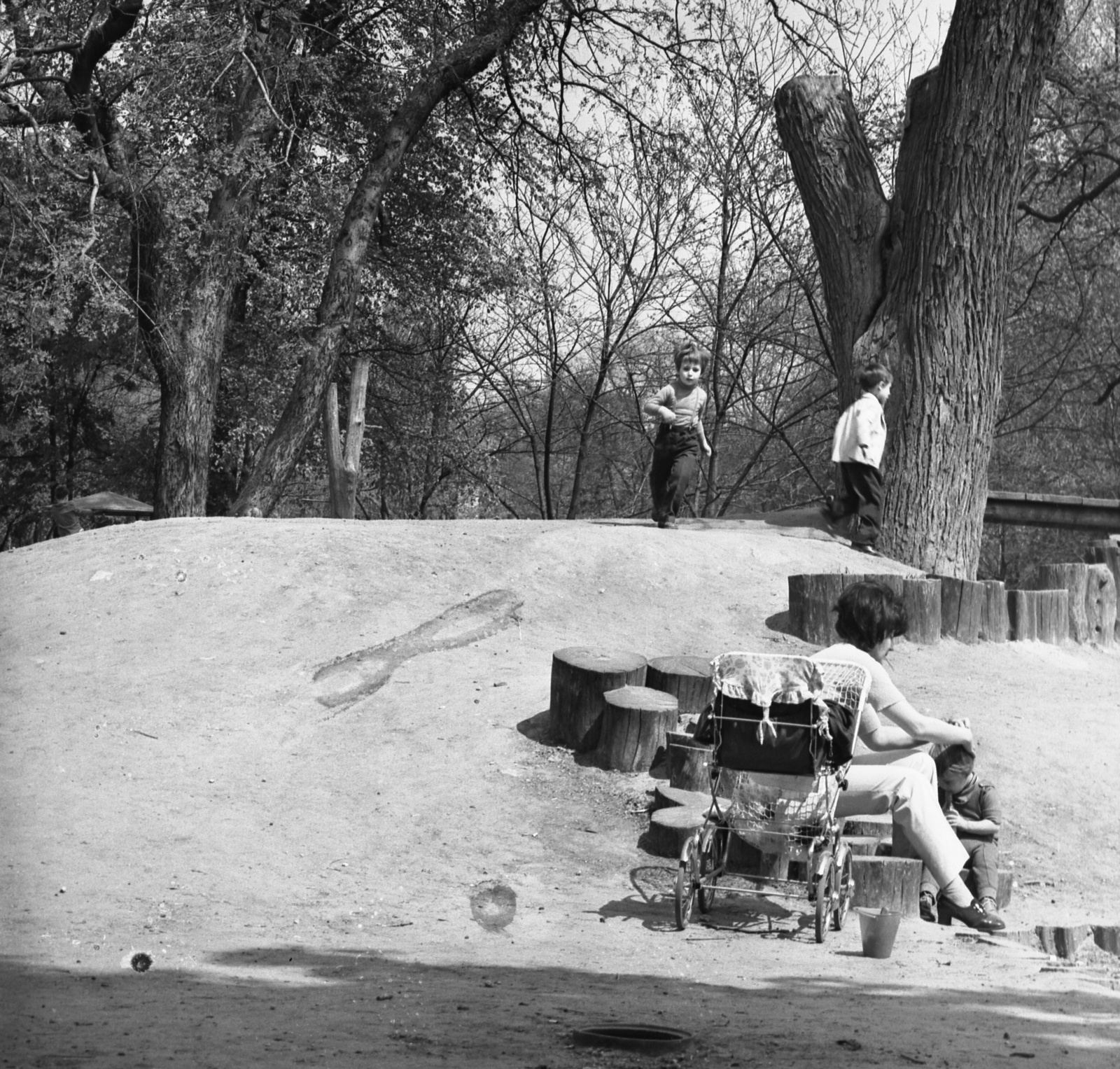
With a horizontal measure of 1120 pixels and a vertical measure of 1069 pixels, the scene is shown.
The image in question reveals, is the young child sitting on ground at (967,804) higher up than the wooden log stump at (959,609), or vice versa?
the wooden log stump at (959,609)

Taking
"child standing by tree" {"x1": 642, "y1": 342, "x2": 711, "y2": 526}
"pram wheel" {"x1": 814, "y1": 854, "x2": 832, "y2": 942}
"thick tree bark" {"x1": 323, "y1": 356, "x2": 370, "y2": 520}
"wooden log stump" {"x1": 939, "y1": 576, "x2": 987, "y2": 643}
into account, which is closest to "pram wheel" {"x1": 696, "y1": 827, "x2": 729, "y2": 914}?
"pram wheel" {"x1": 814, "y1": 854, "x2": 832, "y2": 942}

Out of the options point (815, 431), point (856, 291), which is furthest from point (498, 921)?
point (815, 431)

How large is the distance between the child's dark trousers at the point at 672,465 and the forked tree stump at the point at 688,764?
432cm

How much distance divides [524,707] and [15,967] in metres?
3.85

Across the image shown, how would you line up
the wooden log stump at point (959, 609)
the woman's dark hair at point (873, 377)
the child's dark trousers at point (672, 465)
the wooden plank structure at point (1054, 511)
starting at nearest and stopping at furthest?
1. the wooden log stump at point (959, 609)
2. the woman's dark hair at point (873, 377)
3. the child's dark trousers at point (672, 465)
4. the wooden plank structure at point (1054, 511)

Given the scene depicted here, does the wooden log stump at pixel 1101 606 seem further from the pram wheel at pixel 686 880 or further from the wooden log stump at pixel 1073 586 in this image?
the pram wheel at pixel 686 880

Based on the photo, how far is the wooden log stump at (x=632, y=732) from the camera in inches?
290

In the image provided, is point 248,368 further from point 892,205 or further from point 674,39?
point 892,205

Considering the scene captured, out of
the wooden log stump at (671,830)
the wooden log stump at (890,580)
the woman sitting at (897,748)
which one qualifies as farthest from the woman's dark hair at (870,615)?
the wooden log stump at (890,580)

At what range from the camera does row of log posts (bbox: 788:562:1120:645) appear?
31.0 feet

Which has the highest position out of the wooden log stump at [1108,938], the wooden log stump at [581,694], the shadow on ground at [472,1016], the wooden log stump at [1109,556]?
the wooden log stump at [1109,556]

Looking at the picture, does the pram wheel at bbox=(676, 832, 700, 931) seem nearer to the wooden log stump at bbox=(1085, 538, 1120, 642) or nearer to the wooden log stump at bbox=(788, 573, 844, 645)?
the wooden log stump at bbox=(788, 573, 844, 645)

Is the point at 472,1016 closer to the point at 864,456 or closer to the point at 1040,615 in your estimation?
the point at 1040,615

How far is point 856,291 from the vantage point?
1270 cm
